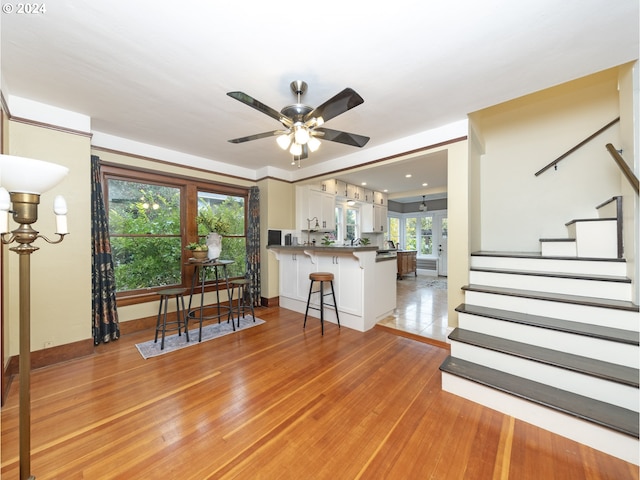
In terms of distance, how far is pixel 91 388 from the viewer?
6.77 feet

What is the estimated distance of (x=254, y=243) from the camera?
446cm

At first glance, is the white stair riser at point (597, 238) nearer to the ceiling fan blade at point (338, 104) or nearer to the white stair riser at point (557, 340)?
the white stair riser at point (557, 340)

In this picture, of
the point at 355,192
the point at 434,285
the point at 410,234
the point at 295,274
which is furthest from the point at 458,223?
the point at 410,234

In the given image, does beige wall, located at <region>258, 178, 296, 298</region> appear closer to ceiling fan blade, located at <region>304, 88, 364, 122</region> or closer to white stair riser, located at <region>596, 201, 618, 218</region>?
ceiling fan blade, located at <region>304, 88, 364, 122</region>

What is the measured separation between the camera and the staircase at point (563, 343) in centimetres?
154

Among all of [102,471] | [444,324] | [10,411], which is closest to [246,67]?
[102,471]

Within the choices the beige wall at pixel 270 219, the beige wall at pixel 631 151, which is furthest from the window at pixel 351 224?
the beige wall at pixel 631 151

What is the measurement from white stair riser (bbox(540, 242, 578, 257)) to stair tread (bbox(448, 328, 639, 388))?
4.48 feet

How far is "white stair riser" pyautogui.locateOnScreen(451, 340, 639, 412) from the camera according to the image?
155 cm

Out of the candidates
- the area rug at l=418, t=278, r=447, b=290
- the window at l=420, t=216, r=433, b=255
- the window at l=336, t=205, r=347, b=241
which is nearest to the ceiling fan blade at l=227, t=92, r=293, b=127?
the window at l=336, t=205, r=347, b=241

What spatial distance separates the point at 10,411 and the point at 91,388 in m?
0.43

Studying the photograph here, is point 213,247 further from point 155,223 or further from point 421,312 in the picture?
point 421,312

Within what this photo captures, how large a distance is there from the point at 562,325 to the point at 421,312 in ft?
7.11

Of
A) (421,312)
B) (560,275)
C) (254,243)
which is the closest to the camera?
(560,275)
